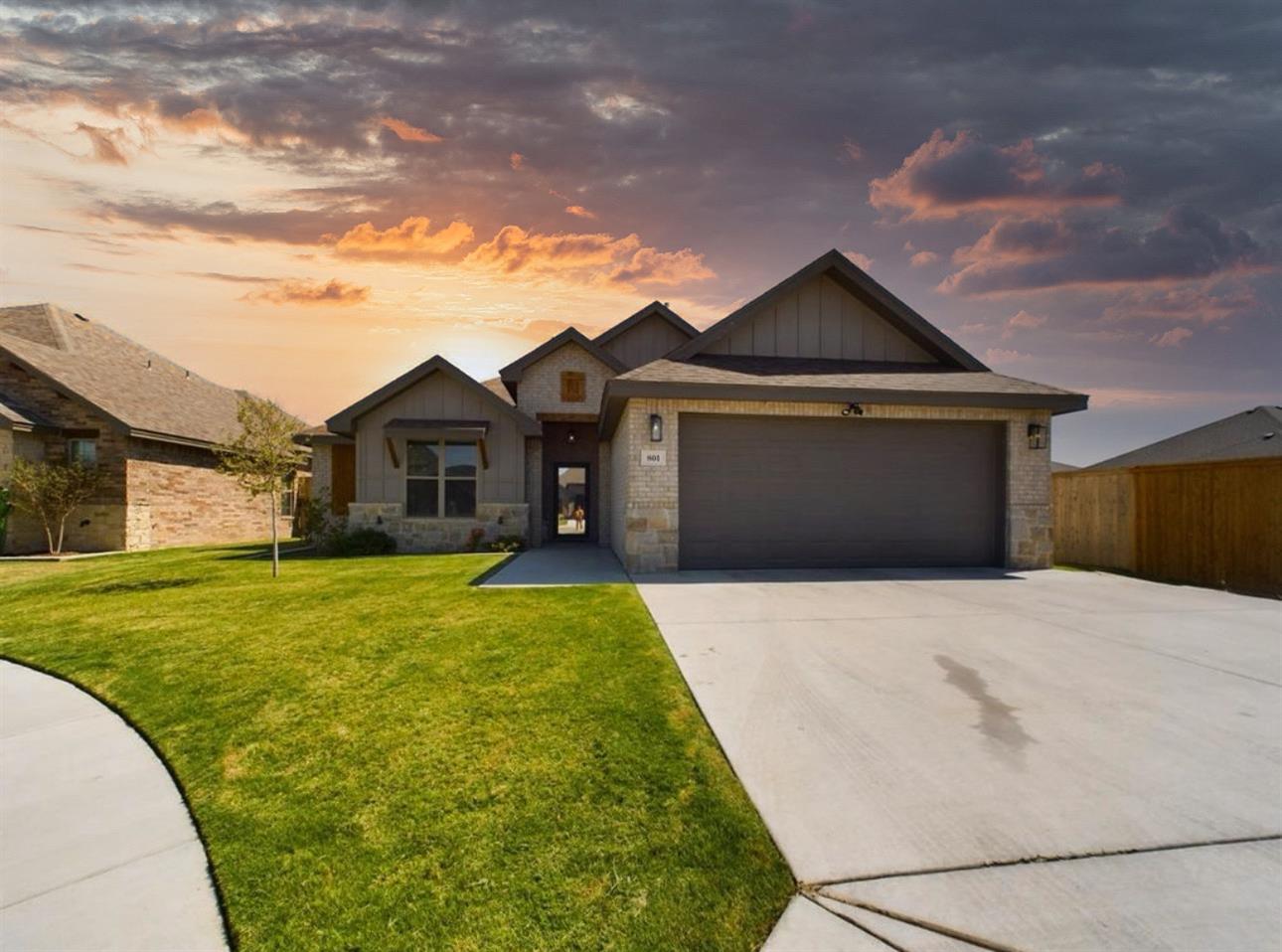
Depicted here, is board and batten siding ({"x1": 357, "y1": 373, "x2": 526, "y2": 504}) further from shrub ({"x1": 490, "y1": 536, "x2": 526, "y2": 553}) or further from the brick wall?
the brick wall

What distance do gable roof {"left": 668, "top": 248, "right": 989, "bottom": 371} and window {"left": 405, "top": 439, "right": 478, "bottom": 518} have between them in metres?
6.78

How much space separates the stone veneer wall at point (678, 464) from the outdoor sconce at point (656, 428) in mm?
80

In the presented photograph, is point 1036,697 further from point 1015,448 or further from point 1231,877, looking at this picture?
point 1015,448

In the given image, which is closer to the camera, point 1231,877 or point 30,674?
point 1231,877

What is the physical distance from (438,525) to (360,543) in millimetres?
1898

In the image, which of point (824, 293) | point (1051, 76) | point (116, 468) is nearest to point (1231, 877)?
point (824, 293)

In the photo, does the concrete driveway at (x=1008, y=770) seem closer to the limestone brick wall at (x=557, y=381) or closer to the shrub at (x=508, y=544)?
the shrub at (x=508, y=544)

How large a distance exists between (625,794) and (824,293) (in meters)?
11.9

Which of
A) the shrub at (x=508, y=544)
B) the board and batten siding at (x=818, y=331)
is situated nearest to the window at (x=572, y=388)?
the shrub at (x=508, y=544)

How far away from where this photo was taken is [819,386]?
34.7 feet

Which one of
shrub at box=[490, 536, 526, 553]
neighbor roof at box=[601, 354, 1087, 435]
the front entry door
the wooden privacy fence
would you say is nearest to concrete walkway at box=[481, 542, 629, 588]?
shrub at box=[490, 536, 526, 553]

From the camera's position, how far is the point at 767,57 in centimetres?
1000

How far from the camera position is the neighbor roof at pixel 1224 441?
667 inches

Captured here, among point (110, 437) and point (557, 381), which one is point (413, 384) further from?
point (110, 437)
